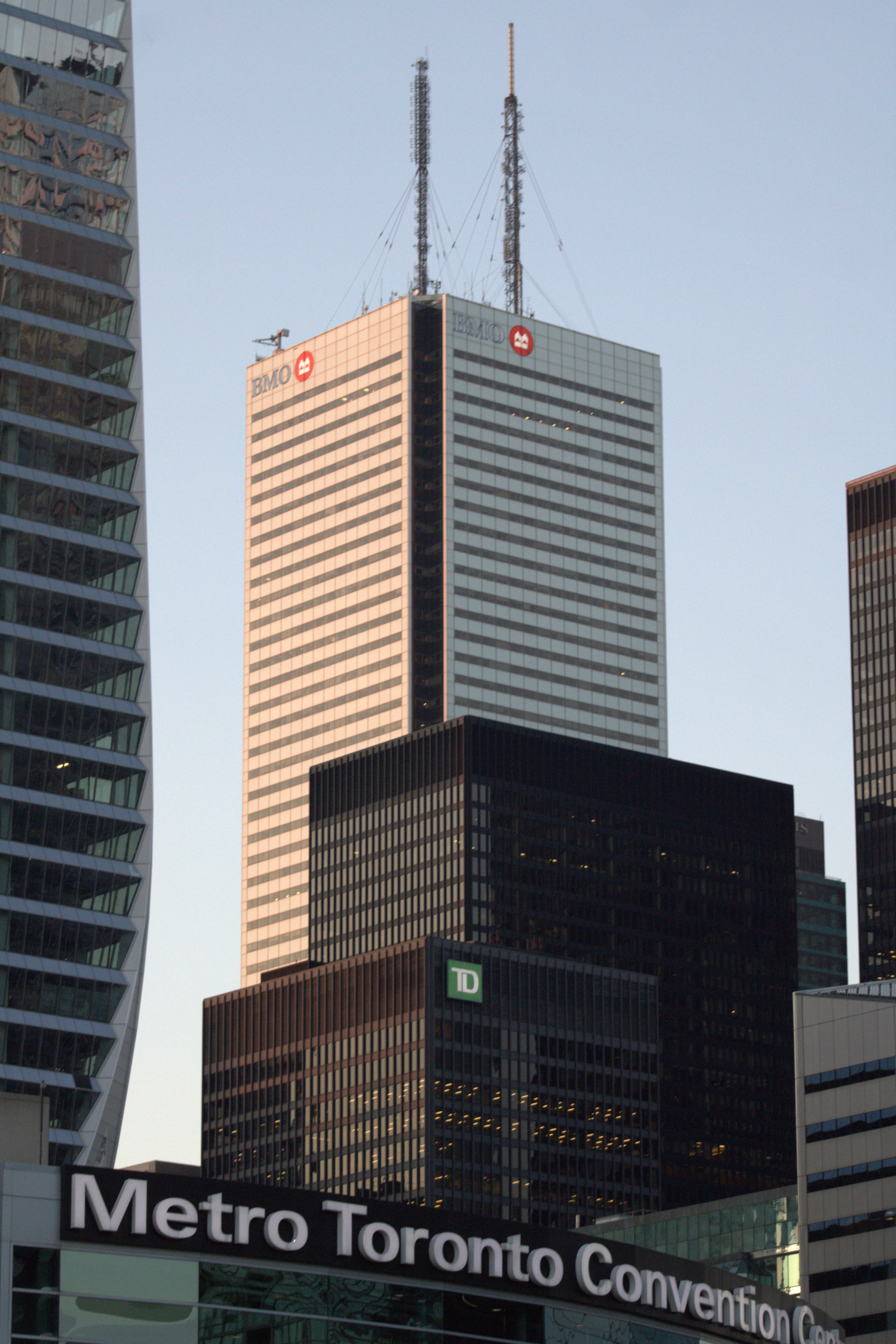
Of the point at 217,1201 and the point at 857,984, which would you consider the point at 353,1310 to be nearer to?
the point at 217,1201

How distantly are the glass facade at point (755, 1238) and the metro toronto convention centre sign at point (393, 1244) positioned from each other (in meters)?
98.3

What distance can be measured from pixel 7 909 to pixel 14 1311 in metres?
109

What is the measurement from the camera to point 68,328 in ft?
614

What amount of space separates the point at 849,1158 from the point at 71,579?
217 ft

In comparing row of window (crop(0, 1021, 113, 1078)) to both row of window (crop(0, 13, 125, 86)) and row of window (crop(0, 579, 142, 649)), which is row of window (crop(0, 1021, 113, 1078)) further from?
row of window (crop(0, 13, 125, 86))

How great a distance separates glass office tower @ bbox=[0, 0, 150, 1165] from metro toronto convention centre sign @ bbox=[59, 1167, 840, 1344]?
301 ft

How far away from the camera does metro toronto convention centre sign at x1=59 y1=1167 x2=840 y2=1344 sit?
227 feet

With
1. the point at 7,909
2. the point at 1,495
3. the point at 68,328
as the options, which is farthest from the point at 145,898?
the point at 68,328

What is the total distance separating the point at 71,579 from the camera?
182 metres

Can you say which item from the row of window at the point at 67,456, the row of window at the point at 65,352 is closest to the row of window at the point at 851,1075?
the row of window at the point at 67,456

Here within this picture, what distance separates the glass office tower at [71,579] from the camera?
174875 mm

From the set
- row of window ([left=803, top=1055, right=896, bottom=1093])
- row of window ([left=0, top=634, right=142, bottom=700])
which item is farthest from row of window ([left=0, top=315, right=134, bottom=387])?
row of window ([left=803, top=1055, right=896, bottom=1093])

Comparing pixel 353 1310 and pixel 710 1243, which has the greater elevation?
pixel 710 1243

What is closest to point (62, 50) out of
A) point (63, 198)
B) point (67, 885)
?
point (63, 198)
